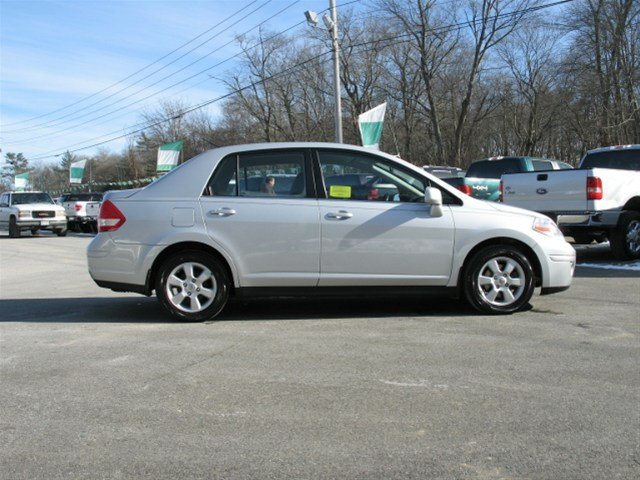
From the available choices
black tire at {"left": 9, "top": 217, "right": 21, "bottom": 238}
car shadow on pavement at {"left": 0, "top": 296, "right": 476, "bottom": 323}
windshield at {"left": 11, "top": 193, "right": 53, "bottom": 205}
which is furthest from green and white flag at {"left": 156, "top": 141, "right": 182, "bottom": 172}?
car shadow on pavement at {"left": 0, "top": 296, "right": 476, "bottom": 323}

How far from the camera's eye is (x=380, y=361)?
4652 millimetres

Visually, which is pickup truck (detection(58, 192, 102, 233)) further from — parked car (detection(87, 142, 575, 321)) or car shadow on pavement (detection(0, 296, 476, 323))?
parked car (detection(87, 142, 575, 321))

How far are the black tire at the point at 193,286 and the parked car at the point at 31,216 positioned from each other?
20.3 meters

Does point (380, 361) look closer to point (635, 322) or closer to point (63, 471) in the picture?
point (63, 471)

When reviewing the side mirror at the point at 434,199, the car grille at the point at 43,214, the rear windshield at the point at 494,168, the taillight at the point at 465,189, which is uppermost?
the rear windshield at the point at 494,168

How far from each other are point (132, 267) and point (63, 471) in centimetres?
320

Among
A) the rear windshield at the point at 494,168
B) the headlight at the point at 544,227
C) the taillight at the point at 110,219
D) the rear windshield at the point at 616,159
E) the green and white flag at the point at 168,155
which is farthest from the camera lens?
the green and white flag at the point at 168,155

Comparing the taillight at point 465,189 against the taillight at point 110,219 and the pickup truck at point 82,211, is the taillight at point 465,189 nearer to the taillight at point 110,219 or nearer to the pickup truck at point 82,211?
the taillight at point 110,219

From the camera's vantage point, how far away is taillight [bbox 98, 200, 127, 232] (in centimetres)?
601

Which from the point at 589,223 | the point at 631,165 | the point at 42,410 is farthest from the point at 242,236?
the point at 631,165

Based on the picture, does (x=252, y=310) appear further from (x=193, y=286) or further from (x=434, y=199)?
(x=434, y=199)

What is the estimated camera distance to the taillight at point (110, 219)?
6008 mm

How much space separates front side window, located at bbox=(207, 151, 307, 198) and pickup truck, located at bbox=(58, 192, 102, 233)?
20.9 m

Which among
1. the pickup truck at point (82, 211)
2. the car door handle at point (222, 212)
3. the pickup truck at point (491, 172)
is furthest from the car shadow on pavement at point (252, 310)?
the pickup truck at point (82, 211)
